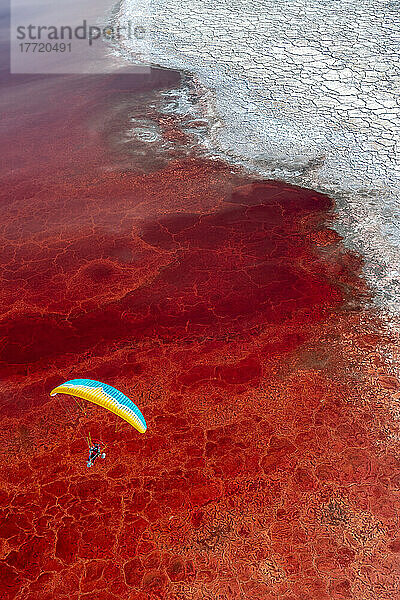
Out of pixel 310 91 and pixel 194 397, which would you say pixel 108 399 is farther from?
pixel 310 91

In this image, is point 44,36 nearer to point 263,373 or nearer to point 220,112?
point 220,112

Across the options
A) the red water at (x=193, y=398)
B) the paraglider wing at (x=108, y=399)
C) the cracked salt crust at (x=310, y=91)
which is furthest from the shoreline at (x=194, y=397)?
the paraglider wing at (x=108, y=399)

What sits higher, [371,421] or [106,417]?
[371,421]

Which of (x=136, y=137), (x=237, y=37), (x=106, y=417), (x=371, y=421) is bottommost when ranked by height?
(x=106, y=417)

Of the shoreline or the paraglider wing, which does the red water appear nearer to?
the shoreline

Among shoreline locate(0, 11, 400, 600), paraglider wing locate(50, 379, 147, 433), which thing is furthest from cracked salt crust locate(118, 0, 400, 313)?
paraglider wing locate(50, 379, 147, 433)

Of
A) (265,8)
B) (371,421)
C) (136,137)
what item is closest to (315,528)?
(371,421)

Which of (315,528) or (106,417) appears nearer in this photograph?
(315,528)

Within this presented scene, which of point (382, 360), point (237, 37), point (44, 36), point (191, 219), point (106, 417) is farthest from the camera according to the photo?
point (44, 36)

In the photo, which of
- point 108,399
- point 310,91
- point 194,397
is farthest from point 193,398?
point 310,91
